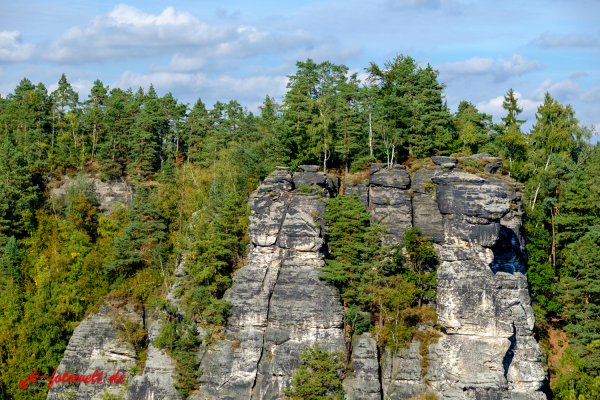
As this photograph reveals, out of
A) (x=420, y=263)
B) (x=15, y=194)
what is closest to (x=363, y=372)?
(x=420, y=263)

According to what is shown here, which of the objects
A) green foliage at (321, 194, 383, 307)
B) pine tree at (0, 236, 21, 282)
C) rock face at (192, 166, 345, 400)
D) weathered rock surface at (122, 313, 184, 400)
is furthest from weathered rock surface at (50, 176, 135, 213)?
green foliage at (321, 194, 383, 307)

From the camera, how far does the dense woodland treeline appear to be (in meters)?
44.4

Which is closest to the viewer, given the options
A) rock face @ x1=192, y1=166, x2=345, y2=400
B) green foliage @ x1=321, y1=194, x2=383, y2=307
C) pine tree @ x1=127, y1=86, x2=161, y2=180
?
rock face @ x1=192, y1=166, x2=345, y2=400

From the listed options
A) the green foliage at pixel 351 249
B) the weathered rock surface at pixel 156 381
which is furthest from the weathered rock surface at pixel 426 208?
the weathered rock surface at pixel 156 381

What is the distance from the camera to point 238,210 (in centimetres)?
4762

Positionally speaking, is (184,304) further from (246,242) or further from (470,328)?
(470,328)

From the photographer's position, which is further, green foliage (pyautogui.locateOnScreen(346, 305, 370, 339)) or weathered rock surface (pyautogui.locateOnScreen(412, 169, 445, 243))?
weathered rock surface (pyautogui.locateOnScreen(412, 169, 445, 243))

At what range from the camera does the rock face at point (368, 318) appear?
3912 cm

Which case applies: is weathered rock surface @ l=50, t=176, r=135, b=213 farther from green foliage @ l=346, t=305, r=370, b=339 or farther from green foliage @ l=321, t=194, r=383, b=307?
green foliage @ l=346, t=305, r=370, b=339

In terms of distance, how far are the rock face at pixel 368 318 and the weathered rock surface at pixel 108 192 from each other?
719 inches

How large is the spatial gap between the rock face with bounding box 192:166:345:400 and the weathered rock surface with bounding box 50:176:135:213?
2263cm

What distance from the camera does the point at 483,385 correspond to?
37.7m

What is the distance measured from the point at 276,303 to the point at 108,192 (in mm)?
30406

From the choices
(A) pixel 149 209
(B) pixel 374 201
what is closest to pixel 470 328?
(B) pixel 374 201
